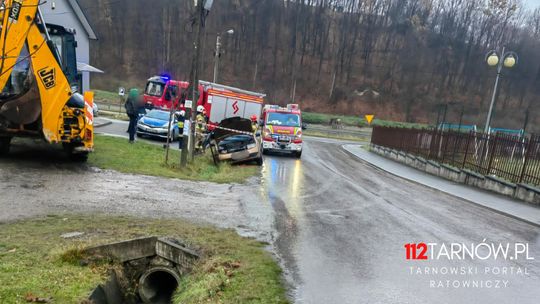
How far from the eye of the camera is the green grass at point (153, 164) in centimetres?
1169

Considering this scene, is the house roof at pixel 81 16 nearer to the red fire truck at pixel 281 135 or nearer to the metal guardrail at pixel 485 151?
the red fire truck at pixel 281 135

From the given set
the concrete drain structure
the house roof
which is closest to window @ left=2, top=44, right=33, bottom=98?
the concrete drain structure

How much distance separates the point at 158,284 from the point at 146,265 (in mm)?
499

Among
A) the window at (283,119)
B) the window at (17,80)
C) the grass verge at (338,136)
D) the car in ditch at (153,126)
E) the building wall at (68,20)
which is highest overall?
the building wall at (68,20)

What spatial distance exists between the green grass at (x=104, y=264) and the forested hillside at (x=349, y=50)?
57329 millimetres

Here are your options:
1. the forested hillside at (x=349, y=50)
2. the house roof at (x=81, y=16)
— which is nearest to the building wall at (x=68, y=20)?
the house roof at (x=81, y=16)

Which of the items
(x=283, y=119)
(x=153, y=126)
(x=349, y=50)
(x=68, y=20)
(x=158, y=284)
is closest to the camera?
(x=158, y=284)

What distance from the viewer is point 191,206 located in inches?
334

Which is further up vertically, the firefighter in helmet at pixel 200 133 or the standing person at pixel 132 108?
the standing person at pixel 132 108

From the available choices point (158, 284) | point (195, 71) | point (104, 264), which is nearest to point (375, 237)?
point (158, 284)

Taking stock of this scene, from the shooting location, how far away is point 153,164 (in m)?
12.8

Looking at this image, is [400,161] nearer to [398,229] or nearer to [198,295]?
[398,229]

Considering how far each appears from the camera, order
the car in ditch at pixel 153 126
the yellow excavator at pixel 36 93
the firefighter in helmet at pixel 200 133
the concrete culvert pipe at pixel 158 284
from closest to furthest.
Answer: the concrete culvert pipe at pixel 158 284 → the yellow excavator at pixel 36 93 → the firefighter in helmet at pixel 200 133 → the car in ditch at pixel 153 126

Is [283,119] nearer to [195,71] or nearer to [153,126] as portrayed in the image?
[153,126]
